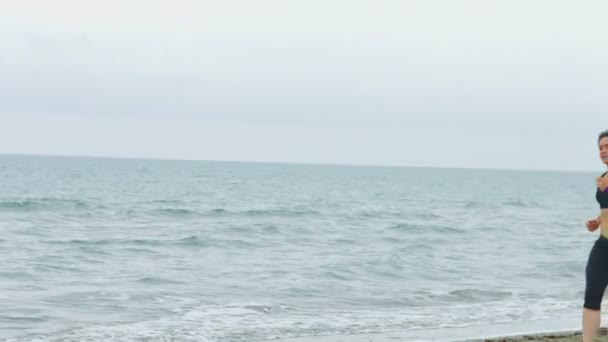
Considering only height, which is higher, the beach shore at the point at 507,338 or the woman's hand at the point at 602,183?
the woman's hand at the point at 602,183

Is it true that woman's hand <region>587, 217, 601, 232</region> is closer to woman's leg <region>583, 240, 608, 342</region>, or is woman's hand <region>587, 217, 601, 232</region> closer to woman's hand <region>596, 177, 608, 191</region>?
woman's leg <region>583, 240, 608, 342</region>

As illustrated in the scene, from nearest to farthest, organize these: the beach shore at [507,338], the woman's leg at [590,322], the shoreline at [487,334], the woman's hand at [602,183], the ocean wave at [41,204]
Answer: the woman's hand at [602,183] < the woman's leg at [590,322] < the beach shore at [507,338] < the shoreline at [487,334] < the ocean wave at [41,204]

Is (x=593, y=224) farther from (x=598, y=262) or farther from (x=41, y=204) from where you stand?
(x=41, y=204)

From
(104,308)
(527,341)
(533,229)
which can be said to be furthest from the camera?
(533,229)

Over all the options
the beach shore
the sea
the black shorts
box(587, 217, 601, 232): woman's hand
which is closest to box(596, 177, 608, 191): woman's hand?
box(587, 217, 601, 232): woman's hand

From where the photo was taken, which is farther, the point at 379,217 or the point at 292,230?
the point at 379,217

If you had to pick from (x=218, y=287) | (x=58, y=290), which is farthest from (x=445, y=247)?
(x=58, y=290)


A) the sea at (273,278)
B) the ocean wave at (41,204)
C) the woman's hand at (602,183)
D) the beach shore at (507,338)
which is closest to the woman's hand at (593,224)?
the woman's hand at (602,183)

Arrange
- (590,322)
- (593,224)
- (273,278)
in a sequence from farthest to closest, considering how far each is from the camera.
Result: (273,278) < (590,322) < (593,224)

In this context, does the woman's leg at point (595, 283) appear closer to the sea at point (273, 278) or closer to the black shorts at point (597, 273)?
the black shorts at point (597, 273)

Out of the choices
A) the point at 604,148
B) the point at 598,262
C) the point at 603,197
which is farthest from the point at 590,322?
the point at 604,148

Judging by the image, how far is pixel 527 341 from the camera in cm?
954

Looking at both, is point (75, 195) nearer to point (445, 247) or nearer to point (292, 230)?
point (292, 230)

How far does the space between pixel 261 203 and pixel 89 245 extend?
2761cm
